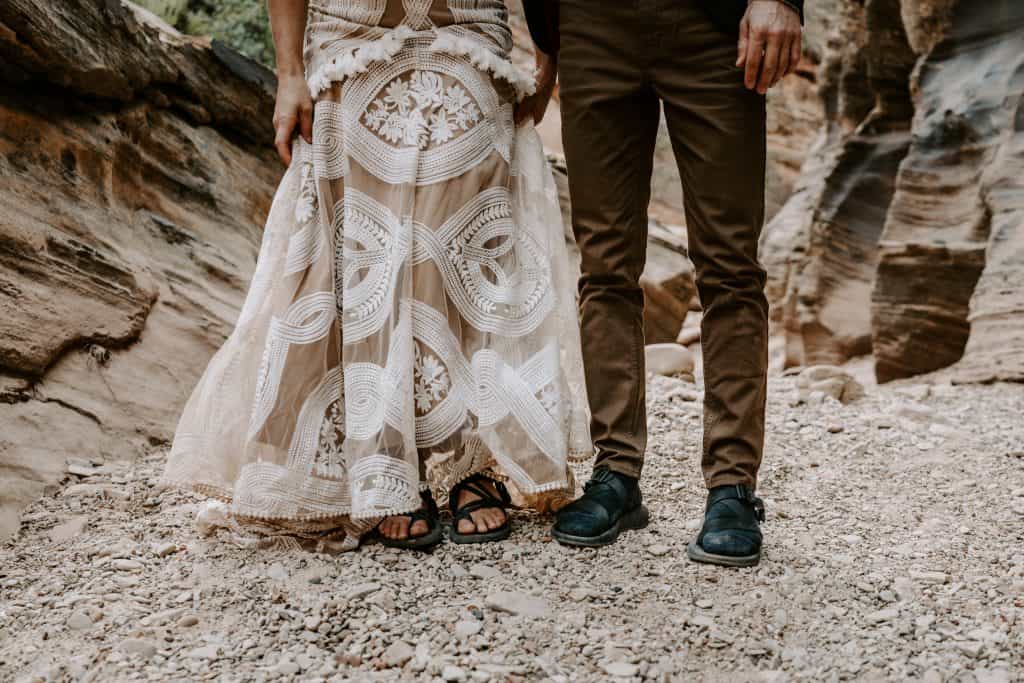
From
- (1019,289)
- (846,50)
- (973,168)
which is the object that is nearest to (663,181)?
(846,50)

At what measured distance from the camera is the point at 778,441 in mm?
4234

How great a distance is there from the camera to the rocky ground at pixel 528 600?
85.0 inches

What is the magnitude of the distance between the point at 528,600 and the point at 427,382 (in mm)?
672

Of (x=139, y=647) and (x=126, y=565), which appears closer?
(x=139, y=647)

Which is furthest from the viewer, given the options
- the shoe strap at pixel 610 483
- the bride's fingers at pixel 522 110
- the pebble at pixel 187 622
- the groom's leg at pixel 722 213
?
the bride's fingers at pixel 522 110

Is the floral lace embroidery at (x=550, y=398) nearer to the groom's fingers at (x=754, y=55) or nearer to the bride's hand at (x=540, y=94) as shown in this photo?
the bride's hand at (x=540, y=94)

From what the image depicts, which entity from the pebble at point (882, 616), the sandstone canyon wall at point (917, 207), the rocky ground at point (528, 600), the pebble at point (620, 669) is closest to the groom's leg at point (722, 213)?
the rocky ground at point (528, 600)

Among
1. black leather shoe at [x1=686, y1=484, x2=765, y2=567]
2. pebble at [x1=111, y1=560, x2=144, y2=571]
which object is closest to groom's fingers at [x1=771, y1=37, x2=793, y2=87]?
black leather shoe at [x1=686, y1=484, x2=765, y2=567]

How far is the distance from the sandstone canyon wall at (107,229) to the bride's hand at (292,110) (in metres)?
1.34

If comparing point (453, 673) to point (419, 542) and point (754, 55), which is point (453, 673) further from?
point (754, 55)

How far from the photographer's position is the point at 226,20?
7277 mm

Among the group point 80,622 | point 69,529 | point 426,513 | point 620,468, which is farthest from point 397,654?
point 69,529

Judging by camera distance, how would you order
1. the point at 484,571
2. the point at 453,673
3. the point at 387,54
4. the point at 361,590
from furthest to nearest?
1. the point at 387,54
2. the point at 484,571
3. the point at 361,590
4. the point at 453,673

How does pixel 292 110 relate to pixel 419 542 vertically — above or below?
above
